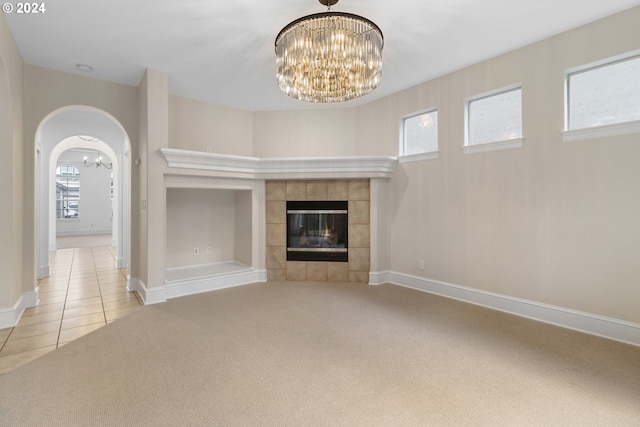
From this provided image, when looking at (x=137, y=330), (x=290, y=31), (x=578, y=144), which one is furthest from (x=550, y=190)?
(x=137, y=330)

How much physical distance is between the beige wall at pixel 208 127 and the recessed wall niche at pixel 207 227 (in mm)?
764

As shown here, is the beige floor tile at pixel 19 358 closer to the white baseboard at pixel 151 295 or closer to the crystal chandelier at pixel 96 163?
the white baseboard at pixel 151 295

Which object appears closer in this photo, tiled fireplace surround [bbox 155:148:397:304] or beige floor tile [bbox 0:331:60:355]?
beige floor tile [bbox 0:331:60:355]

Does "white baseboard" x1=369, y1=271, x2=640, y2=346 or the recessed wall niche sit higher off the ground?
the recessed wall niche

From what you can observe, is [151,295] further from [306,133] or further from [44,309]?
[306,133]

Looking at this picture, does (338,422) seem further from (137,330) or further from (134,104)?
(134,104)

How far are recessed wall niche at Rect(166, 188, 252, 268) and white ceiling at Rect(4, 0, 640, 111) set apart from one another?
1901 mm

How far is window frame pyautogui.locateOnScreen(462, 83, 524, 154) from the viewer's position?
11.9 feet

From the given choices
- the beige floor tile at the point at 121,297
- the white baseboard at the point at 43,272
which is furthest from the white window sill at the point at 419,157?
the white baseboard at the point at 43,272

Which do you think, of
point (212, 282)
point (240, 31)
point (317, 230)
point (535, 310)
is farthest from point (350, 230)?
point (240, 31)

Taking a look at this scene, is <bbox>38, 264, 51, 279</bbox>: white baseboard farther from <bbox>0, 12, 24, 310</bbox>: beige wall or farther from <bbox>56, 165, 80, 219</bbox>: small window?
<bbox>56, 165, 80, 219</bbox>: small window

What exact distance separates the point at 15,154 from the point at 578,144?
5914mm

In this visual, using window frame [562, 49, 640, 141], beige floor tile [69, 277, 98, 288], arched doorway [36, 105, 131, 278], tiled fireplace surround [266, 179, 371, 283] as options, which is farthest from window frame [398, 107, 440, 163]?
beige floor tile [69, 277, 98, 288]

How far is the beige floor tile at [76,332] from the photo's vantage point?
3.02m
